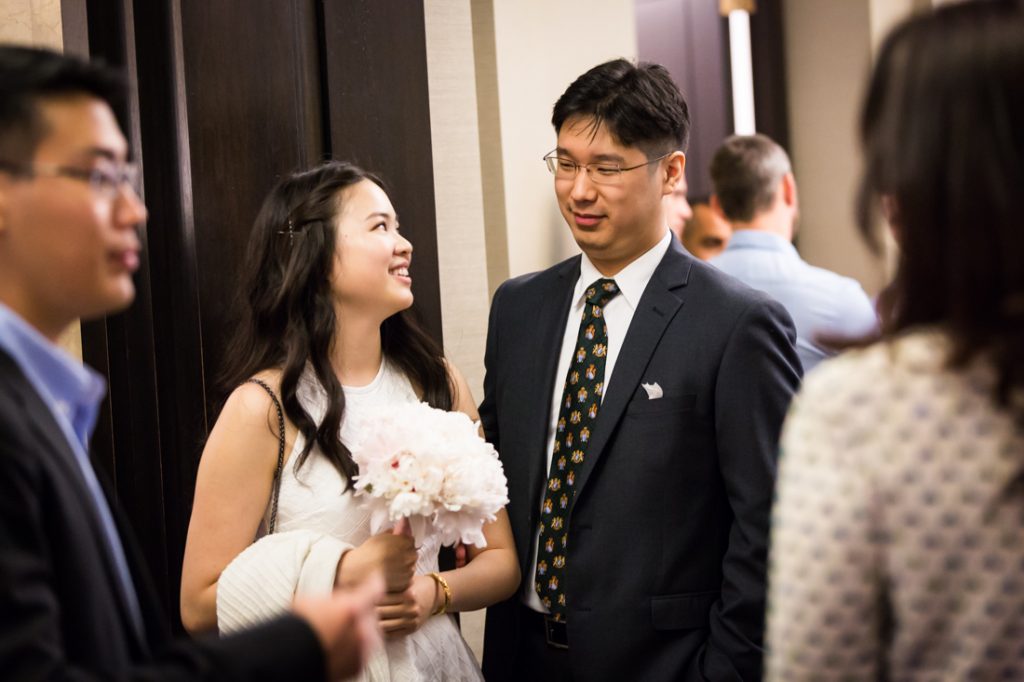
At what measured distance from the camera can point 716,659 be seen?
7.55ft

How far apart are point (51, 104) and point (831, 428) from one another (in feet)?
3.43

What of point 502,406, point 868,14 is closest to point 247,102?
point 502,406

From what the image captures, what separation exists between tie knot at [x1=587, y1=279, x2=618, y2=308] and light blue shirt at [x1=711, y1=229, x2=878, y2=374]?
1546 millimetres

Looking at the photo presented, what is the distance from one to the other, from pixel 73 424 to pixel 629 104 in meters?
1.60

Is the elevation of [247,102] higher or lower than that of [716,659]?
higher

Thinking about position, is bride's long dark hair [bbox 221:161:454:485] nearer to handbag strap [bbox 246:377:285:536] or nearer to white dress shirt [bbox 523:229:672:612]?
handbag strap [bbox 246:377:285:536]

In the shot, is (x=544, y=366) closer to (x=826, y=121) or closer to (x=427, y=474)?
(x=427, y=474)

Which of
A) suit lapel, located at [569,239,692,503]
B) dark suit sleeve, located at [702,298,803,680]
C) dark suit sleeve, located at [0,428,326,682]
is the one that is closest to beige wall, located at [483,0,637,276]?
suit lapel, located at [569,239,692,503]

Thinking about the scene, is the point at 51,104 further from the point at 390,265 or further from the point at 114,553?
the point at 390,265

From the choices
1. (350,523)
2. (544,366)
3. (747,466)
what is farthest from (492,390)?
(747,466)

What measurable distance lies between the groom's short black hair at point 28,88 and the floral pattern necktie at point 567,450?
1.40 meters

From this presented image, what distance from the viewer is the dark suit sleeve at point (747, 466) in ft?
7.50

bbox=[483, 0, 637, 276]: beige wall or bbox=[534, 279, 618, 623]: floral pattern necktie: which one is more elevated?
bbox=[483, 0, 637, 276]: beige wall

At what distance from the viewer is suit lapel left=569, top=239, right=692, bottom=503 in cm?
242
